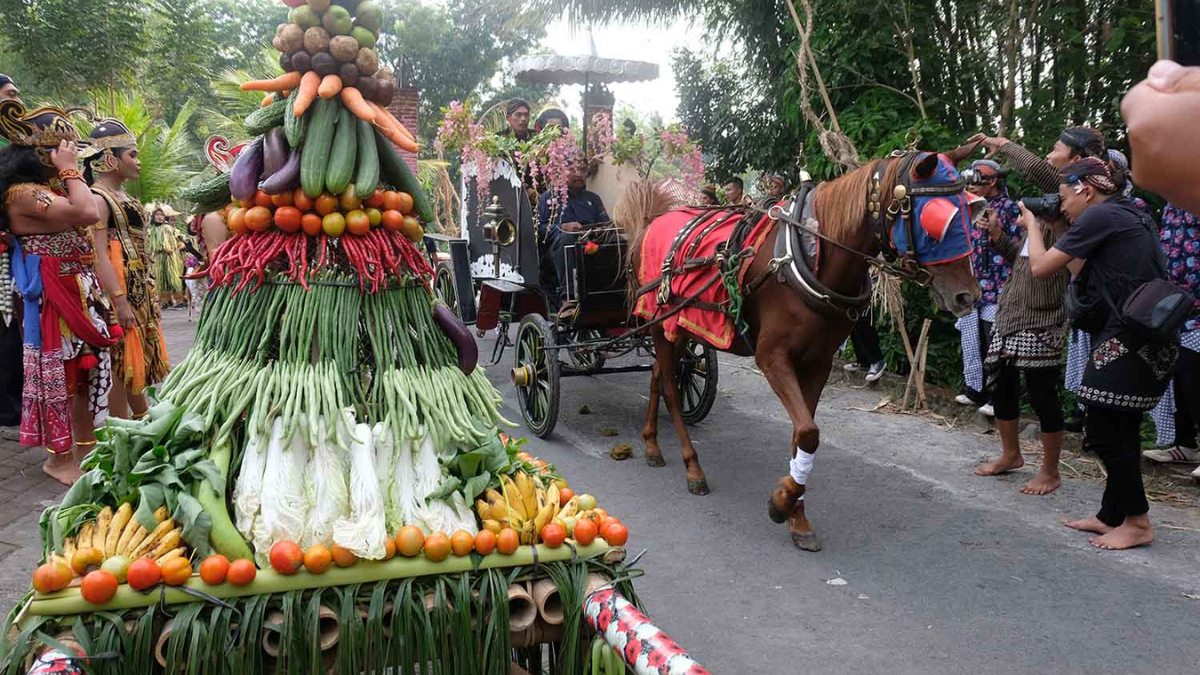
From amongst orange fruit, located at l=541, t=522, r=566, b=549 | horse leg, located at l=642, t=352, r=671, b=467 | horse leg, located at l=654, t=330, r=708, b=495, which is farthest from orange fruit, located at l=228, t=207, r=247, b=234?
horse leg, located at l=642, t=352, r=671, b=467

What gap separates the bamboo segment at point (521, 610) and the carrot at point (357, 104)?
3.97ft

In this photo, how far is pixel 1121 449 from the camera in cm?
404

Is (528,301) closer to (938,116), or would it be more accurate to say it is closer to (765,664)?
(938,116)

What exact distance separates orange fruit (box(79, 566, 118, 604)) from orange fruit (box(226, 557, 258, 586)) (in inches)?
8.5

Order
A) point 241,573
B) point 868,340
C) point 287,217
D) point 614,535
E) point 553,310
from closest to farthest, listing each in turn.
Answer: point 241,573
point 614,535
point 287,217
point 553,310
point 868,340

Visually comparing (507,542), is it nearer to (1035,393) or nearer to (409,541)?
(409,541)

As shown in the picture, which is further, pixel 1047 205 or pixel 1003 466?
pixel 1003 466

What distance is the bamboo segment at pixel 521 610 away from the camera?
1.92m

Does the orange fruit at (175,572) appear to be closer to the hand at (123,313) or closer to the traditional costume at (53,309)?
the traditional costume at (53,309)

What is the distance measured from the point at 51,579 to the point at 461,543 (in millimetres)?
809

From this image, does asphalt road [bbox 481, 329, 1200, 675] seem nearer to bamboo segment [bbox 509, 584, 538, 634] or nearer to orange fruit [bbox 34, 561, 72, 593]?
bamboo segment [bbox 509, 584, 538, 634]

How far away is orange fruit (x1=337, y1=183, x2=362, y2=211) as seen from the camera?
217 centimetres

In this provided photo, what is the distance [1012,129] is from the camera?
6.77m

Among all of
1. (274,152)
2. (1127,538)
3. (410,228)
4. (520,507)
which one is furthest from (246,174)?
(1127,538)
